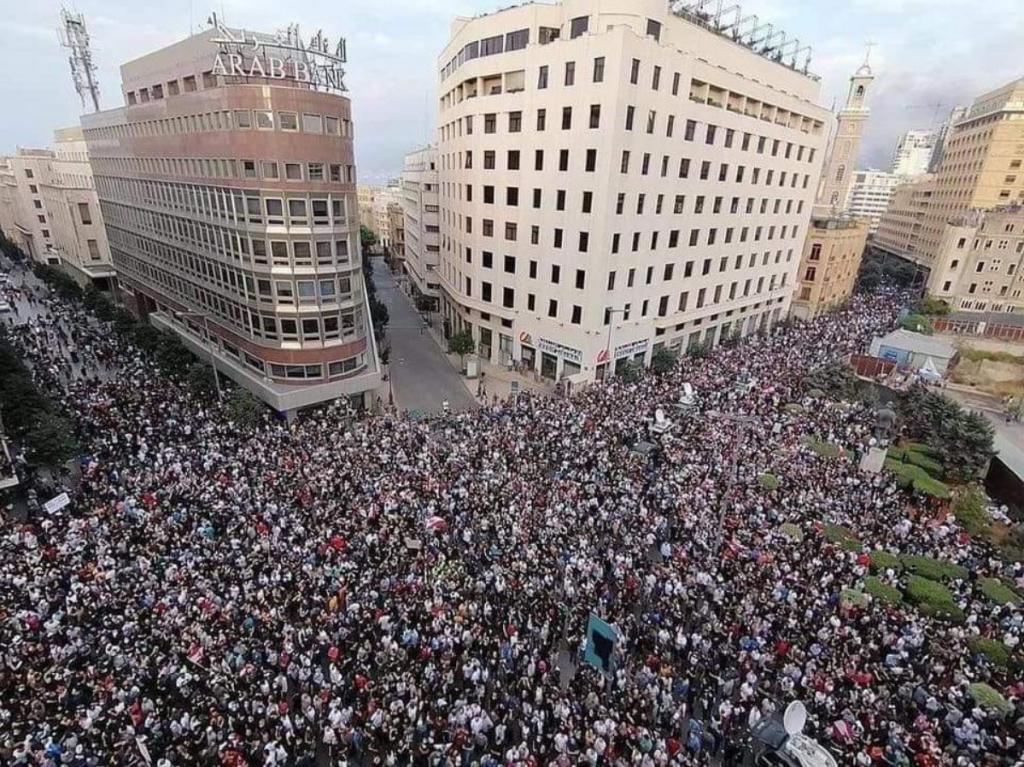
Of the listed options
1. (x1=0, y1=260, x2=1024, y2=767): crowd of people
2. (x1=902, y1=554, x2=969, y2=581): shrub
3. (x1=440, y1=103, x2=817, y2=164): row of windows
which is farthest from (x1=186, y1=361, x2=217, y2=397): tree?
(x1=902, y1=554, x2=969, y2=581): shrub

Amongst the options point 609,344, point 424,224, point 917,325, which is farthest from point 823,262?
point 424,224

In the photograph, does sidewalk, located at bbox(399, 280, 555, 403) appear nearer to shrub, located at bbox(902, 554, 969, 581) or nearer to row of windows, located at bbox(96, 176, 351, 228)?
row of windows, located at bbox(96, 176, 351, 228)

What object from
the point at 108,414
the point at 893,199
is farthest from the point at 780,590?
the point at 893,199

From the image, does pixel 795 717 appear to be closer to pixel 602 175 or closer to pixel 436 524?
pixel 436 524

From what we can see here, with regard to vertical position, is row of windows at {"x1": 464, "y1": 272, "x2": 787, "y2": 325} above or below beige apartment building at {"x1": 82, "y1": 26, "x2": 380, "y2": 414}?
below

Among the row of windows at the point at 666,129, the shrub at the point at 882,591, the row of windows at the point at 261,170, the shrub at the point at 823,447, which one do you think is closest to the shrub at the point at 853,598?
the shrub at the point at 882,591

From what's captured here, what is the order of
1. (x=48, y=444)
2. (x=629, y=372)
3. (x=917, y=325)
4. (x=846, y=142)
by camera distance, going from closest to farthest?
1. (x=48, y=444)
2. (x=629, y=372)
3. (x=917, y=325)
4. (x=846, y=142)

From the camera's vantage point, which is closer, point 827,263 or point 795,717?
point 795,717

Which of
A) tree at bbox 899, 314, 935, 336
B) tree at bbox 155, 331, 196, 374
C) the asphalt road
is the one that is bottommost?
the asphalt road
